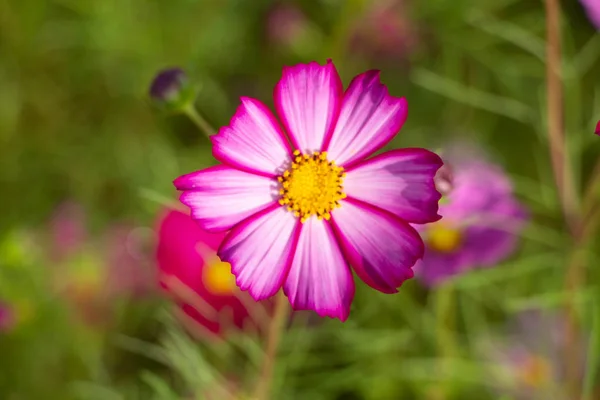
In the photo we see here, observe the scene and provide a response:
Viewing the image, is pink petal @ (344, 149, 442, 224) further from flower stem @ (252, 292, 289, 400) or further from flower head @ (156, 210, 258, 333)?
flower head @ (156, 210, 258, 333)

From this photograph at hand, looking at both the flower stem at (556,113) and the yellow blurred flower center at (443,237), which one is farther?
the yellow blurred flower center at (443,237)

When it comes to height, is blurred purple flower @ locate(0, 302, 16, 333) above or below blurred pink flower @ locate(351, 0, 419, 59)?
below

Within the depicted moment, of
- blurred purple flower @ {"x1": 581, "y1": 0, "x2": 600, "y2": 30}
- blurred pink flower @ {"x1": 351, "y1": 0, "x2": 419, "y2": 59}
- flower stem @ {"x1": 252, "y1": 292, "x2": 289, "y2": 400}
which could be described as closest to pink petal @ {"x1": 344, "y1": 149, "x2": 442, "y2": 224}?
flower stem @ {"x1": 252, "y1": 292, "x2": 289, "y2": 400}

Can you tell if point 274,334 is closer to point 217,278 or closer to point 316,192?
point 316,192

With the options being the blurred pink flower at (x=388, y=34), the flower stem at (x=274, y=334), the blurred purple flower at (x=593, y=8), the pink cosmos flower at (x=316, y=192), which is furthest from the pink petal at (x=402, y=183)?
the blurred pink flower at (x=388, y=34)

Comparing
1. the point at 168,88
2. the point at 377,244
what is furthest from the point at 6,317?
the point at 377,244

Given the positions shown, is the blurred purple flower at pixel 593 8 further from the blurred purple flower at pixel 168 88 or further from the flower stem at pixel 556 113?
the blurred purple flower at pixel 168 88
